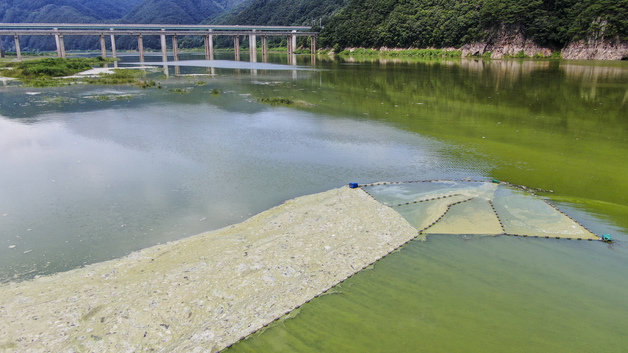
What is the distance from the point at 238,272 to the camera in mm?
6723

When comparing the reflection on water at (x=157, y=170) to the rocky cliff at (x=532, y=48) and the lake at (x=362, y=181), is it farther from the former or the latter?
the rocky cliff at (x=532, y=48)

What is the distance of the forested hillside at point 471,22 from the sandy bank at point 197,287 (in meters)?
75.5

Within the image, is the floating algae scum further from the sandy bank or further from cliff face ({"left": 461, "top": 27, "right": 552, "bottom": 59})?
cliff face ({"left": 461, "top": 27, "right": 552, "bottom": 59})

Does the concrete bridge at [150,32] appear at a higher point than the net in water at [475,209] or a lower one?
higher

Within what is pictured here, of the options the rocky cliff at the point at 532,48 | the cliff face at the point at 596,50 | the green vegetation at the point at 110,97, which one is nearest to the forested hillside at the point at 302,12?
the rocky cliff at the point at 532,48

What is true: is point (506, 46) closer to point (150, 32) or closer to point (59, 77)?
point (59, 77)

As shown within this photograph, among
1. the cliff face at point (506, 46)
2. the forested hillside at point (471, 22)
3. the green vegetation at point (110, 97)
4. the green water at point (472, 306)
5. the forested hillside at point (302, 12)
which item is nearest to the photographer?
the green water at point (472, 306)

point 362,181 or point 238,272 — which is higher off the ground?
point 362,181

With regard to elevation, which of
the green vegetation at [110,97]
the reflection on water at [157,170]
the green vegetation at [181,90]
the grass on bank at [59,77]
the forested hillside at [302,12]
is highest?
the forested hillside at [302,12]

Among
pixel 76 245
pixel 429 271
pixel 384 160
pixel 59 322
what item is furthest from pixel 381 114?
pixel 59 322

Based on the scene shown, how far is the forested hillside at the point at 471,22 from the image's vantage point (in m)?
65.0

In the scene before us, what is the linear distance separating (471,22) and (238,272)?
297 feet

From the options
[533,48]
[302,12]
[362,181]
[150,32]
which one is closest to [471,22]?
[533,48]

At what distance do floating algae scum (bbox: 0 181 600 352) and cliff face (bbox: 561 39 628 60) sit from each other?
71.1 metres
